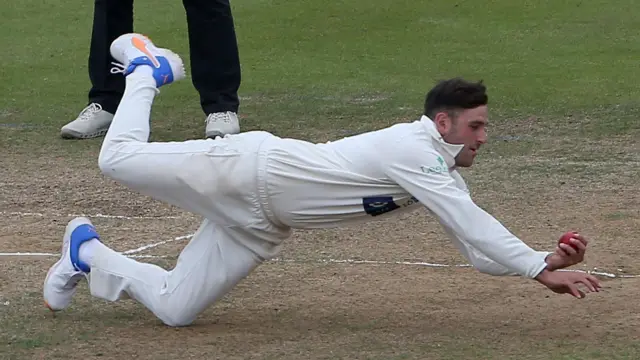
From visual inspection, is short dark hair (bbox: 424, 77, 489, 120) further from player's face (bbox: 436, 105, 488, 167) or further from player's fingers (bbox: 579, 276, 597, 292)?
player's fingers (bbox: 579, 276, 597, 292)

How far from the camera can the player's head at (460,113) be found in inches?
175

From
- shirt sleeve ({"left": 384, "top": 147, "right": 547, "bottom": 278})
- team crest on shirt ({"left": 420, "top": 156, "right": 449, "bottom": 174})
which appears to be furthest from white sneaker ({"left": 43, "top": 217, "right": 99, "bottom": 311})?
team crest on shirt ({"left": 420, "top": 156, "right": 449, "bottom": 174})

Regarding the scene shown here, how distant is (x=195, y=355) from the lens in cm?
434

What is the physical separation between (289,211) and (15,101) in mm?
5583

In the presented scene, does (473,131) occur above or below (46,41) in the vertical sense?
above

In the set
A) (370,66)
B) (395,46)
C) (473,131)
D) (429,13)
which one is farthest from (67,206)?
(429,13)

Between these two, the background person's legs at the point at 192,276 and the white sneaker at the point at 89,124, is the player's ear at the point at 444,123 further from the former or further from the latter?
the white sneaker at the point at 89,124

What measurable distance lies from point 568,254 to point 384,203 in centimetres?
72

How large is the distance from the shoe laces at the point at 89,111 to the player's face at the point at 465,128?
177 inches

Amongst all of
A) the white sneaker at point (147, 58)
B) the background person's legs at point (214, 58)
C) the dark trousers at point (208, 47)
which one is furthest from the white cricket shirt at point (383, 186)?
the dark trousers at point (208, 47)

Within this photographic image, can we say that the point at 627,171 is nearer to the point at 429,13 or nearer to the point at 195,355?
the point at 195,355

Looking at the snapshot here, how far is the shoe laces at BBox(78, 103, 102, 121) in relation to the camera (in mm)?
8453

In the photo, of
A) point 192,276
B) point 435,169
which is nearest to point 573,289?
point 435,169

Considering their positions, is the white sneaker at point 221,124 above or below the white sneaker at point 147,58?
below
